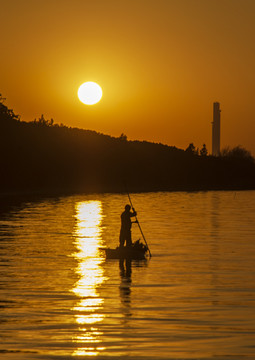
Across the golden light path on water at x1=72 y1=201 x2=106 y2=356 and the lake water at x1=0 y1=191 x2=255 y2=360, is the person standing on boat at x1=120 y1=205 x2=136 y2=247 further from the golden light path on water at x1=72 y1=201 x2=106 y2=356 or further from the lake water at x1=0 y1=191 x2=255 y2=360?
the golden light path on water at x1=72 y1=201 x2=106 y2=356

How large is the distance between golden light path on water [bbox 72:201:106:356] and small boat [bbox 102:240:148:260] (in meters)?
0.62

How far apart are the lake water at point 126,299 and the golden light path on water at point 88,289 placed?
27 mm

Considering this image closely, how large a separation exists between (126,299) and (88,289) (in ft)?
7.58

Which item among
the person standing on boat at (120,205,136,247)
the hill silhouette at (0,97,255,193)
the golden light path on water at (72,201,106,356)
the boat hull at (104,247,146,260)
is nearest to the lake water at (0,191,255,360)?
the golden light path on water at (72,201,106,356)

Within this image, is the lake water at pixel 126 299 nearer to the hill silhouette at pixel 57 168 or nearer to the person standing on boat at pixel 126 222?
the person standing on boat at pixel 126 222

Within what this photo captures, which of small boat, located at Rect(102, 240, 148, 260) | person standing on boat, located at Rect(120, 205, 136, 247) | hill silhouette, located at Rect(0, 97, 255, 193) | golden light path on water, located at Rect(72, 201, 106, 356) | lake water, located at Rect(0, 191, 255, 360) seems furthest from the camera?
hill silhouette, located at Rect(0, 97, 255, 193)

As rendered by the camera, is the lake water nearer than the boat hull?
Yes

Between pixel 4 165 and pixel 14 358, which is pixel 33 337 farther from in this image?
pixel 4 165

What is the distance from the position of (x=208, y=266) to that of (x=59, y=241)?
1273 centimetres

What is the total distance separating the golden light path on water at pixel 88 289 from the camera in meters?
16.7

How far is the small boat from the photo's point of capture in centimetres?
3194

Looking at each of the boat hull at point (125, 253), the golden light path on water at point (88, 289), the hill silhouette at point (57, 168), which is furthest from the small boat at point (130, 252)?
the hill silhouette at point (57, 168)

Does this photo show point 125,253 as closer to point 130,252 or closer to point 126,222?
point 130,252

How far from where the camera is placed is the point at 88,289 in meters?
24.5
